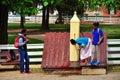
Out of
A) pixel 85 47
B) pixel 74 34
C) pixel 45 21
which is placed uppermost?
pixel 74 34

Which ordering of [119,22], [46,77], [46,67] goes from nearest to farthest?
1. [46,77]
2. [46,67]
3. [119,22]

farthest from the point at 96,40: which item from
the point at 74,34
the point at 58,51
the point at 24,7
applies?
the point at 24,7

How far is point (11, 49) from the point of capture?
701 inches

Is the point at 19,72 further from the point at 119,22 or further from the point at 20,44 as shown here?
the point at 119,22

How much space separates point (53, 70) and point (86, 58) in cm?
129

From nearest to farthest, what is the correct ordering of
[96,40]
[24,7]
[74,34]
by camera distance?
[96,40]
[74,34]
[24,7]

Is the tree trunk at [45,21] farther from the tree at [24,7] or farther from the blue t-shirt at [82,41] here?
the blue t-shirt at [82,41]

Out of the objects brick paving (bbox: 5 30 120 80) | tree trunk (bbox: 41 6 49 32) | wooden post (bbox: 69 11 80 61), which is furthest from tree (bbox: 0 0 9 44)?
tree trunk (bbox: 41 6 49 32)

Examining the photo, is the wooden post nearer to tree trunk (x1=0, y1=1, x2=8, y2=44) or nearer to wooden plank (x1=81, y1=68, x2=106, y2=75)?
wooden plank (x1=81, y1=68, x2=106, y2=75)

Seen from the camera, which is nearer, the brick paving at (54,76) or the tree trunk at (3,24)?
the brick paving at (54,76)

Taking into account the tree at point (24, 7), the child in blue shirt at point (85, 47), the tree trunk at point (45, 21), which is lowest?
the tree trunk at point (45, 21)

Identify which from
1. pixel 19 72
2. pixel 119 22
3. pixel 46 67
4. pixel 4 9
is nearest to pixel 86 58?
pixel 46 67

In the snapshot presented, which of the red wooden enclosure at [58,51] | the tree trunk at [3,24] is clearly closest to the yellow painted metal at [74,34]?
the red wooden enclosure at [58,51]

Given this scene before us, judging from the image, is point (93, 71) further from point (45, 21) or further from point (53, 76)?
point (45, 21)
